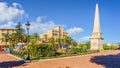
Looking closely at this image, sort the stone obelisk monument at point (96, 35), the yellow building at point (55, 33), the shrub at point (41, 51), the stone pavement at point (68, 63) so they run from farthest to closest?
the yellow building at point (55, 33), the stone obelisk monument at point (96, 35), the shrub at point (41, 51), the stone pavement at point (68, 63)

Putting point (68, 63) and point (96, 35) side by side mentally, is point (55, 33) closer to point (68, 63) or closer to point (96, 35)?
point (96, 35)

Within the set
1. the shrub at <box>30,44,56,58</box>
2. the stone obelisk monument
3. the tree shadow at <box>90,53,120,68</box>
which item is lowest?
the tree shadow at <box>90,53,120,68</box>

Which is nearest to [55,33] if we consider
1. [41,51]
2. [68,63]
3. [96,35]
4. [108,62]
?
[96,35]

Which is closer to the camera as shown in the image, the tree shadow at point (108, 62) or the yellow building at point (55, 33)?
the tree shadow at point (108, 62)

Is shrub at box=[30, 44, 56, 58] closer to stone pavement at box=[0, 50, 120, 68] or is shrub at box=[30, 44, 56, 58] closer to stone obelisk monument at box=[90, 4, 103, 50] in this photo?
stone pavement at box=[0, 50, 120, 68]

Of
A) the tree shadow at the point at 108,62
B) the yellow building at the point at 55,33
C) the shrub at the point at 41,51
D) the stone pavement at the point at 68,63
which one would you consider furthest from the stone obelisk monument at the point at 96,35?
the yellow building at the point at 55,33

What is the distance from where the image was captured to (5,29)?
111625 millimetres

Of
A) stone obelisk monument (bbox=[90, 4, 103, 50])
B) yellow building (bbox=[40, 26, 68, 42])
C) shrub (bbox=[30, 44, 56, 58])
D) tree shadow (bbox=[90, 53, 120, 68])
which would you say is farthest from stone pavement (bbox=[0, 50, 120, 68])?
yellow building (bbox=[40, 26, 68, 42])

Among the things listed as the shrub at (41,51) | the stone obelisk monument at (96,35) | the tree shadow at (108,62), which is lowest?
the tree shadow at (108,62)

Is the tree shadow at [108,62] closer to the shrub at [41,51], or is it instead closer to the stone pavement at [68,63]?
the stone pavement at [68,63]

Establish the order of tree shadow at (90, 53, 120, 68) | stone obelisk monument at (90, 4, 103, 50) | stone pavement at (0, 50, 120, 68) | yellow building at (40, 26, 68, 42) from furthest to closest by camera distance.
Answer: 1. yellow building at (40, 26, 68, 42)
2. stone obelisk monument at (90, 4, 103, 50)
3. tree shadow at (90, 53, 120, 68)
4. stone pavement at (0, 50, 120, 68)

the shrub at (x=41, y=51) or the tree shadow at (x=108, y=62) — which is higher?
the shrub at (x=41, y=51)

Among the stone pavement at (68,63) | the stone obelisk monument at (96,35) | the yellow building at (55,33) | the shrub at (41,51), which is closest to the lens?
the stone pavement at (68,63)

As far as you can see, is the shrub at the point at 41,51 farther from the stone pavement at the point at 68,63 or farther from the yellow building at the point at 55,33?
the yellow building at the point at 55,33
